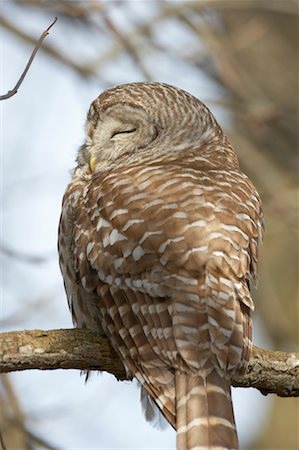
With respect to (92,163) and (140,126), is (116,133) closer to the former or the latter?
(140,126)

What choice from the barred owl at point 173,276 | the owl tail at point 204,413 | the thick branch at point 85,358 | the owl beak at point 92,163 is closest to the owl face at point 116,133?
the owl beak at point 92,163

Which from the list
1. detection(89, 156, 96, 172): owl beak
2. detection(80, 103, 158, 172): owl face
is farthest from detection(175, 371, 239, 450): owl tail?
detection(80, 103, 158, 172): owl face

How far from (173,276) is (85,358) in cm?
54

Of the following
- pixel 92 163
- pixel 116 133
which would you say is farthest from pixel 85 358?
pixel 116 133

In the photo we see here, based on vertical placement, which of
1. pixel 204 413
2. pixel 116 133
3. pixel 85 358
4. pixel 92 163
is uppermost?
pixel 116 133

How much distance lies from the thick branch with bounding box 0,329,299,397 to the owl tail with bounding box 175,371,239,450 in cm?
16

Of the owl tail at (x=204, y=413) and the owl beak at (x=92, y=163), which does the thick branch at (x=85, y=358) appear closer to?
the owl tail at (x=204, y=413)

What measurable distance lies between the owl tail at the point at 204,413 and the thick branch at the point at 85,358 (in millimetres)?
162

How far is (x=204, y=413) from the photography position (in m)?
4.70

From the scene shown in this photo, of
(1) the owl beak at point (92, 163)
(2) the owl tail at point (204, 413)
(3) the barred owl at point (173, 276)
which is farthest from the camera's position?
(1) the owl beak at point (92, 163)

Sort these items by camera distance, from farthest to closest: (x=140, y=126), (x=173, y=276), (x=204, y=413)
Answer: (x=140, y=126), (x=173, y=276), (x=204, y=413)

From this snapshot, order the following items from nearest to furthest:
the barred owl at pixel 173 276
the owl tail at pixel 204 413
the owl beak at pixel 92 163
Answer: the owl tail at pixel 204 413 → the barred owl at pixel 173 276 → the owl beak at pixel 92 163

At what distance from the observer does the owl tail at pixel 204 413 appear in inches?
182

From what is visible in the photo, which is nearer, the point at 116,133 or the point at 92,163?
the point at 92,163
